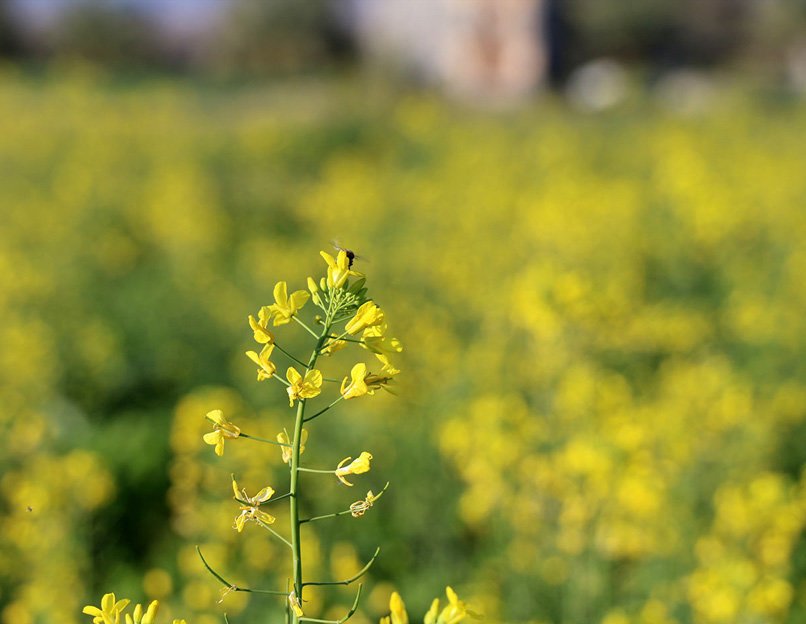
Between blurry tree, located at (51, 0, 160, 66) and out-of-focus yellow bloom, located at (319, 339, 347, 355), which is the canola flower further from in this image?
Result: blurry tree, located at (51, 0, 160, 66)

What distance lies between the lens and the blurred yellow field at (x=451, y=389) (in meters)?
2.60

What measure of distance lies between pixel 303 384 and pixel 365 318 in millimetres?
94

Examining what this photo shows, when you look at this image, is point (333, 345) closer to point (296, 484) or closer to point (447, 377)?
point (296, 484)

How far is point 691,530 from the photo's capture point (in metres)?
2.73

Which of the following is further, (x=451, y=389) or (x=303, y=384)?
(x=451, y=389)

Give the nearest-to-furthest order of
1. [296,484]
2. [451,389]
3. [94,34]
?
1. [296,484]
2. [451,389]
3. [94,34]

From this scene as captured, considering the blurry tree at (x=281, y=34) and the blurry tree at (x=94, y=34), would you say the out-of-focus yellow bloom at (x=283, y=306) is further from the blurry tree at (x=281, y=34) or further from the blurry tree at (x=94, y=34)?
the blurry tree at (x=281, y=34)

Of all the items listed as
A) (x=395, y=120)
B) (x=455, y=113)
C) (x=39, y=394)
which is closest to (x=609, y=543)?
(x=39, y=394)

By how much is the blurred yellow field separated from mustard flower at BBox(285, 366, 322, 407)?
4.72 feet

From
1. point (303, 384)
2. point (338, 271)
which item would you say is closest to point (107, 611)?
point (303, 384)

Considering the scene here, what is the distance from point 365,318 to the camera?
0.97 metres

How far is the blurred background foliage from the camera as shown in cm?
261

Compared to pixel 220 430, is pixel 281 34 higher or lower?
lower

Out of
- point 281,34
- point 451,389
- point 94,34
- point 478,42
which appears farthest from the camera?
point 281,34
